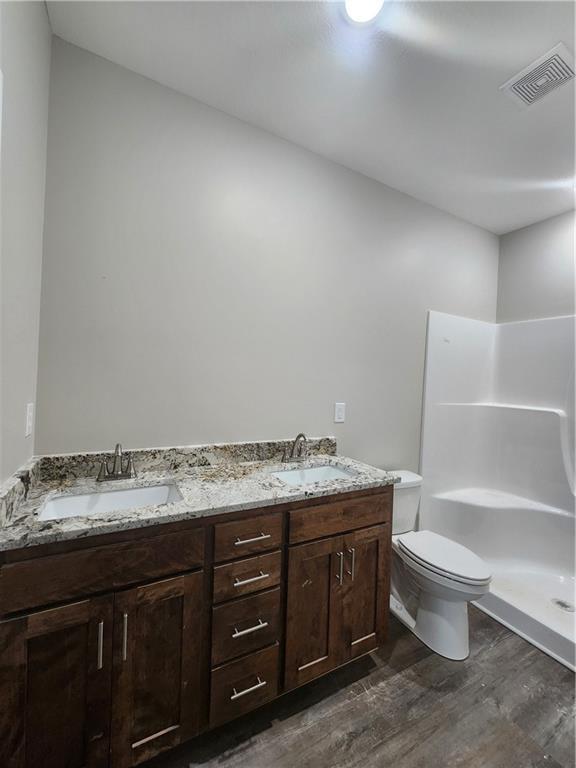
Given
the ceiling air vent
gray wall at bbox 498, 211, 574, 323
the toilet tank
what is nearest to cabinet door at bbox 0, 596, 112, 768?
the toilet tank

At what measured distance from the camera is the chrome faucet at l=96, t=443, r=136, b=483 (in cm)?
136

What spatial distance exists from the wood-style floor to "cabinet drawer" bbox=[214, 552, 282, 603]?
580 millimetres

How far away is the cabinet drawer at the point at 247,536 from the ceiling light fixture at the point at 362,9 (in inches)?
72.4

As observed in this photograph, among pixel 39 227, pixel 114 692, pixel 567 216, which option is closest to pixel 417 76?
pixel 39 227

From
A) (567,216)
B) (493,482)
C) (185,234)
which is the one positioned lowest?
(493,482)

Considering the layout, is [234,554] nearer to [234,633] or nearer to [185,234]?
[234,633]

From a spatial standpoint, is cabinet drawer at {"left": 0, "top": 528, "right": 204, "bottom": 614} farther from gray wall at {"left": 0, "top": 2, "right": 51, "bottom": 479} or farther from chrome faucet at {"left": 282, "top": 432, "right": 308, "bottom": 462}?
chrome faucet at {"left": 282, "top": 432, "right": 308, "bottom": 462}

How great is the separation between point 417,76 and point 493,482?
2.74 metres

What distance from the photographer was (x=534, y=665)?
63.7 inches

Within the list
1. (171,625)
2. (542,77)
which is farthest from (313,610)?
(542,77)

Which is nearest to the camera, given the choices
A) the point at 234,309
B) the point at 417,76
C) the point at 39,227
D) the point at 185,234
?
the point at 39,227

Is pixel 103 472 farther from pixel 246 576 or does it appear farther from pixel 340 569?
pixel 340 569

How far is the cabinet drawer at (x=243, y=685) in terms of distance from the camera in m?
1.14

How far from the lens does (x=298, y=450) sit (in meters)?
1.86
